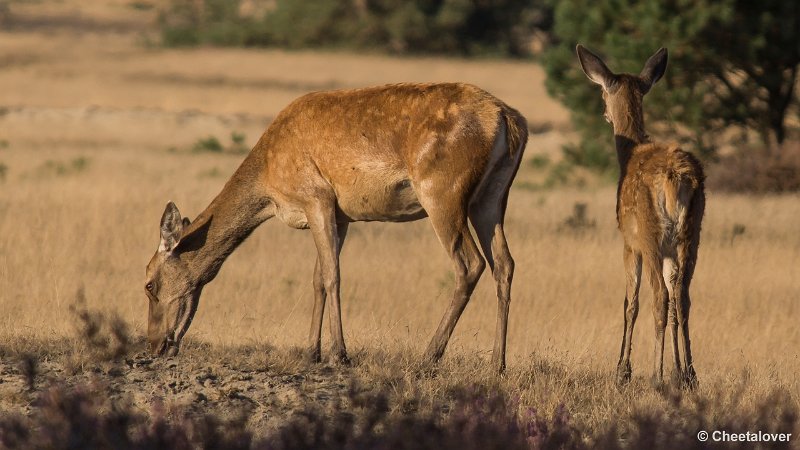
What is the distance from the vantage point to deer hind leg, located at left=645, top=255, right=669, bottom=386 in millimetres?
8711

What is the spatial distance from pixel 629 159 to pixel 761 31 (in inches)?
505

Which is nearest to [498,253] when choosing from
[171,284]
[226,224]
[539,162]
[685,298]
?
[685,298]

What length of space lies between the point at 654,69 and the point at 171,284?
3843 millimetres

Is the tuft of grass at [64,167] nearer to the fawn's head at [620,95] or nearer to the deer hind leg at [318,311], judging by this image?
the deer hind leg at [318,311]

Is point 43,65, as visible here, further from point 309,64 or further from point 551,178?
point 551,178

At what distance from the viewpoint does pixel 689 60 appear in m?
21.8

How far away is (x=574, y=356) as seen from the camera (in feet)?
31.2

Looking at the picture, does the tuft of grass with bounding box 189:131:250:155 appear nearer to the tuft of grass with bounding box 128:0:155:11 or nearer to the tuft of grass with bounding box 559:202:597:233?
the tuft of grass with bounding box 559:202:597:233

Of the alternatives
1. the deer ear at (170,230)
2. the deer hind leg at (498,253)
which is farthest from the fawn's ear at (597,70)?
the deer ear at (170,230)

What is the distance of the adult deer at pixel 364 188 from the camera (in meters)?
8.98

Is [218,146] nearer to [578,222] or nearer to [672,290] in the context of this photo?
[578,222]

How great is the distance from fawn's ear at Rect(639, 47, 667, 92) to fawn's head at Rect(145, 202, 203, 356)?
138 inches

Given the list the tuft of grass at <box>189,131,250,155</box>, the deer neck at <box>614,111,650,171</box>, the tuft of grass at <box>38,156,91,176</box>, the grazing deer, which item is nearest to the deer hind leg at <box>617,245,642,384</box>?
the grazing deer

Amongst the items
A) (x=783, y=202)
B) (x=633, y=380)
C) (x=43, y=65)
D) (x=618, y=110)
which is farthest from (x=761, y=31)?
(x=43, y=65)
